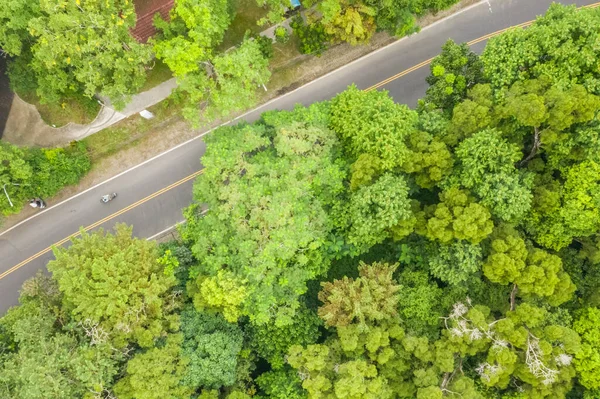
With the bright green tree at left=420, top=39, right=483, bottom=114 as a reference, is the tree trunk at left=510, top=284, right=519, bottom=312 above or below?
below

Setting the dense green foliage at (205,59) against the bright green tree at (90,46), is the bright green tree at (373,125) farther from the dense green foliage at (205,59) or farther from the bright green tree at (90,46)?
the bright green tree at (90,46)

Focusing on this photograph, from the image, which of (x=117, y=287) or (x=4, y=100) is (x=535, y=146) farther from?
(x=4, y=100)

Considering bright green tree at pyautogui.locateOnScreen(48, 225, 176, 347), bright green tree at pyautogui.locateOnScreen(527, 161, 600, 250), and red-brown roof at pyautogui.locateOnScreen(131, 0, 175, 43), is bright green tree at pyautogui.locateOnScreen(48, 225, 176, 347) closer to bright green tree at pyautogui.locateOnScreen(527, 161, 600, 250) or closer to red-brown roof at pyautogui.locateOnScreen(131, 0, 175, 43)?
red-brown roof at pyautogui.locateOnScreen(131, 0, 175, 43)

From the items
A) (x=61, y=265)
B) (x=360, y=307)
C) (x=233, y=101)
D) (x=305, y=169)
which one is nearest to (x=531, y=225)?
(x=360, y=307)

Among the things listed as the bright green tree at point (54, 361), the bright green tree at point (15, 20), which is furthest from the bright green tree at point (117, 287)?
the bright green tree at point (15, 20)

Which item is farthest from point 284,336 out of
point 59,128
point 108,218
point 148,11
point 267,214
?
point 148,11

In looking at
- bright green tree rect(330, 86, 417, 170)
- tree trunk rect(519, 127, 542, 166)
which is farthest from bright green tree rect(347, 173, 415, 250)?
tree trunk rect(519, 127, 542, 166)
